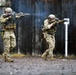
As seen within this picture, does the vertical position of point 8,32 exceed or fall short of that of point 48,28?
it falls short

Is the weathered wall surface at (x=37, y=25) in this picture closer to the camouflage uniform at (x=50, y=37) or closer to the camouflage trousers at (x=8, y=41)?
the camouflage uniform at (x=50, y=37)

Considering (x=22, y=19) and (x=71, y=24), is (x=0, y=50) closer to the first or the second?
(x=22, y=19)

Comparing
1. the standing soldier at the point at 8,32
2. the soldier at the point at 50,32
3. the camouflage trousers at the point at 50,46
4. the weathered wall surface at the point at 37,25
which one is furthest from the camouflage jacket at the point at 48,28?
the weathered wall surface at the point at 37,25

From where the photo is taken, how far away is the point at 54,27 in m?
16.2

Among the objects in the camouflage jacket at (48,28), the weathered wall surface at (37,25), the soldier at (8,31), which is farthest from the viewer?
the weathered wall surface at (37,25)

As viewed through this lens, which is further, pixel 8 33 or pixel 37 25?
pixel 37 25

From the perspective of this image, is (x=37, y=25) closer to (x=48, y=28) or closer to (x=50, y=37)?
(x=50, y=37)

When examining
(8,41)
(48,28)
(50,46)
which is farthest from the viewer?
(50,46)

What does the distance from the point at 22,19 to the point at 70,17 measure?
1.90m

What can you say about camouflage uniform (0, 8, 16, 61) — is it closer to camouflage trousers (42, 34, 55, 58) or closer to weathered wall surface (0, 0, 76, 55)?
camouflage trousers (42, 34, 55, 58)

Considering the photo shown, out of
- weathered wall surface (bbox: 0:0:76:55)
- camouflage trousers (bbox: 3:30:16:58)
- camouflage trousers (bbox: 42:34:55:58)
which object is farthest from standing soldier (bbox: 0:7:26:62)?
weathered wall surface (bbox: 0:0:76:55)

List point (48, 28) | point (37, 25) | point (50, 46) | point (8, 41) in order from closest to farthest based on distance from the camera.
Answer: point (8, 41)
point (48, 28)
point (50, 46)
point (37, 25)

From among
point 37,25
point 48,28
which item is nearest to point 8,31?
point 48,28

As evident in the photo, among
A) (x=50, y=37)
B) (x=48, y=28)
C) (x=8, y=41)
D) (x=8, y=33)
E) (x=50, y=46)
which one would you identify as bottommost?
(x=50, y=46)
